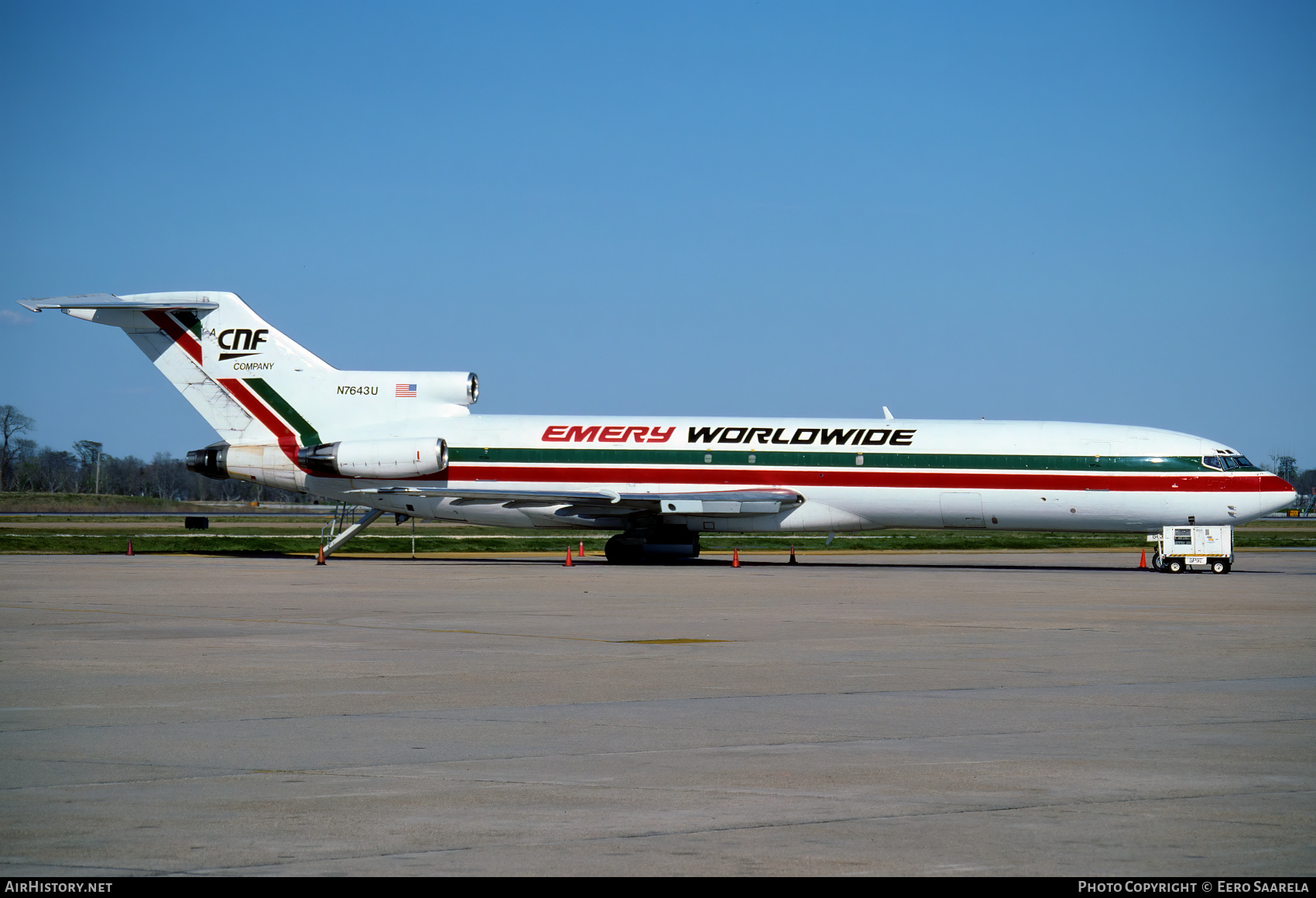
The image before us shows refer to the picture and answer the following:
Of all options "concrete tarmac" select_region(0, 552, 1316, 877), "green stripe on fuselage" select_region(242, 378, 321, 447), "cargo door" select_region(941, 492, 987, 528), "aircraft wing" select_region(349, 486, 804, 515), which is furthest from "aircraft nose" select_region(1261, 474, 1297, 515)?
"green stripe on fuselage" select_region(242, 378, 321, 447)

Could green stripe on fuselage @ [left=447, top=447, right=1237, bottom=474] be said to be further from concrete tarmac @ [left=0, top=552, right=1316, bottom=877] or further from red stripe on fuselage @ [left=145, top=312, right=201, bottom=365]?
concrete tarmac @ [left=0, top=552, right=1316, bottom=877]

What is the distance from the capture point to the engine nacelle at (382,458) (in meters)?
39.0

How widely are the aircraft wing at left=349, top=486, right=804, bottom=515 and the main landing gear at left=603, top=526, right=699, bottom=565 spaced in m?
1.08

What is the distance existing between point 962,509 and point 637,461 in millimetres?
9312

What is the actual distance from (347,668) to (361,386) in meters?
28.2

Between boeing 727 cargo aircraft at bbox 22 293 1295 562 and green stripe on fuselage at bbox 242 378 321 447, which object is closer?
boeing 727 cargo aircraft at bbox 22 293 1295 562

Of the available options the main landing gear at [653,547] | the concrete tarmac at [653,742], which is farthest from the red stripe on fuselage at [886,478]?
the concrete tarmac at [653,742]

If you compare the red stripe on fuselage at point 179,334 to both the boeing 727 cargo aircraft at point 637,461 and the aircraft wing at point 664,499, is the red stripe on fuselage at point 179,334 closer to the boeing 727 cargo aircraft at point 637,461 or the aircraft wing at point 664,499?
the boeing 727 cargo aircraft at point 637,461

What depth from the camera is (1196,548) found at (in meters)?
35.1

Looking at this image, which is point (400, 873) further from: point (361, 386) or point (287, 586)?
point (361, 386)

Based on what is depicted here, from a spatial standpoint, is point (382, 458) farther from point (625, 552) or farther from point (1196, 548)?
point (1196, 548)

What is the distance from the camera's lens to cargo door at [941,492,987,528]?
119ft

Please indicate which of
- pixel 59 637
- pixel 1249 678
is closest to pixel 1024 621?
pixel 1249 678

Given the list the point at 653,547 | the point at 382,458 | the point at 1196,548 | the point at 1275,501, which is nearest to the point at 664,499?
the point at 653,547
